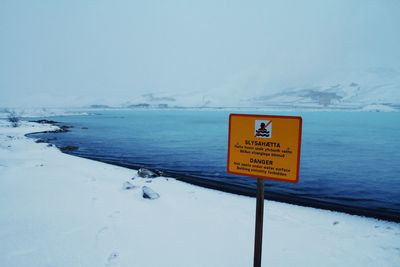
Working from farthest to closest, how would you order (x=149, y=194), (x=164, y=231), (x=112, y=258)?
(x=149, y=194) < (x=164, y=231) < (x=112, y=258)

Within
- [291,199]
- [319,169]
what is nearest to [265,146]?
[291,199]

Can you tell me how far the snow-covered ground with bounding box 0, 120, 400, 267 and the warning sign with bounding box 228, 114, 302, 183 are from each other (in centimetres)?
281

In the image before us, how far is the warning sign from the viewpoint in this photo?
3.14 metres

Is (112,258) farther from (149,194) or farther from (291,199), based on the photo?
(291,199)

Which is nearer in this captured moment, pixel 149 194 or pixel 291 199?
pixel 149 194

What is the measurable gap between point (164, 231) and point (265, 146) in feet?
14.1

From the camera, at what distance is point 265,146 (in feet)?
10.8

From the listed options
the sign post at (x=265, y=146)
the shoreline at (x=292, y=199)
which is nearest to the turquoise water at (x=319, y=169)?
the shoreline at (x=292, y=199)

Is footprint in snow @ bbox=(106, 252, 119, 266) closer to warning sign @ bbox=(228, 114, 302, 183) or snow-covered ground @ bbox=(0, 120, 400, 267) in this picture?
snow-covered ground @ bbox=(0, 120, 400, 267)

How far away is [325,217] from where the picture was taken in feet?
29.0

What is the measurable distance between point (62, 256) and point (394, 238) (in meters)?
7.68

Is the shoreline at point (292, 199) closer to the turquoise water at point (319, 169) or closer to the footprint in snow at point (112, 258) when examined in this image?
the turquoise water at point (319, 169)

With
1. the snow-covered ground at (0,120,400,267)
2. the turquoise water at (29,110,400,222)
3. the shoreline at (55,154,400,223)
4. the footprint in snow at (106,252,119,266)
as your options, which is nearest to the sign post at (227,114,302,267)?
the snow-covered ground at (0,120,400,267)

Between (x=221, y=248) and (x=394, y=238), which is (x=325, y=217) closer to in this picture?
(x=394, y=238)
